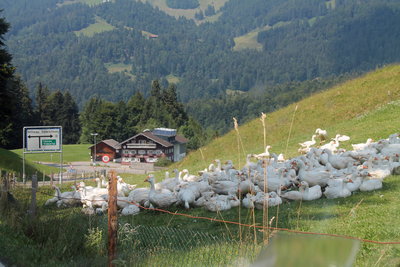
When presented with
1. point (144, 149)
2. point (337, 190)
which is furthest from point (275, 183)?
point (144, 149)

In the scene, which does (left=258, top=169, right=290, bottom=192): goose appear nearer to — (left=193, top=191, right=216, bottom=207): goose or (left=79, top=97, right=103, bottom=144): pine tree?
(left=193, top=191, right=216, bottom=207): goose

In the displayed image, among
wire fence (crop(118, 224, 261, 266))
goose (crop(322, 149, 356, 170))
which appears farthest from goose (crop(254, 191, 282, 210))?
goose (crop(322, 149, 356, 170))

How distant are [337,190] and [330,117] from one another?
1699 cm

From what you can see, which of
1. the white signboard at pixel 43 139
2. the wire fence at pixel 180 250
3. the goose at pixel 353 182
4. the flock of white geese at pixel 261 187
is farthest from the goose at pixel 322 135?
the wire fence at pixel 180 250

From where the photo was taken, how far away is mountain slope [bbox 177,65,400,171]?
23.6m

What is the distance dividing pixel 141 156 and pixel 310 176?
3876 inches

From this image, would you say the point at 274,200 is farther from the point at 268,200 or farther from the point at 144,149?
the point at 144,149

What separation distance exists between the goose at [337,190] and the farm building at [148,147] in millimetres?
95436

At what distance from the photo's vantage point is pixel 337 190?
10766mm

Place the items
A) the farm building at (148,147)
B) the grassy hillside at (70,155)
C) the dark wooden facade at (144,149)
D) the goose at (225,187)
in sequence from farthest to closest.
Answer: the farm building at (148,147) < the dark wooden facade at (144,149) < the grassy hillside at (70,155) < the goose at (225,187)

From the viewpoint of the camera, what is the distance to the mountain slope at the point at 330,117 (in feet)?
77.5

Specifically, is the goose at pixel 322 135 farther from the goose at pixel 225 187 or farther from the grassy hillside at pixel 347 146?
the goose at pixel 225 187

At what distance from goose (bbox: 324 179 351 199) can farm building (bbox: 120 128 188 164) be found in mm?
95436

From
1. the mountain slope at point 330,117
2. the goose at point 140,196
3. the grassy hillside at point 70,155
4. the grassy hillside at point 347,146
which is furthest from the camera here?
the grassy hillside at point 70,155
